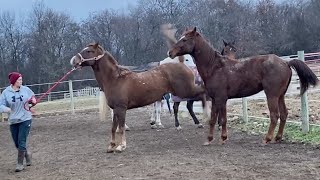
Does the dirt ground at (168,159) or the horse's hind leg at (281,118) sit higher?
the horse's hind leg at (281,118)

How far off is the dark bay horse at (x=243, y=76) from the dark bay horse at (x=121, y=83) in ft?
2.28

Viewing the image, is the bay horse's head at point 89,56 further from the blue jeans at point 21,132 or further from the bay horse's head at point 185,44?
the blue jeans at point 21,132

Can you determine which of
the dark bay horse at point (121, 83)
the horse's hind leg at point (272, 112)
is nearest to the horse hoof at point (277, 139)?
the horse's hind leg at point (272, 112)

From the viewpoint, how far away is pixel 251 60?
7633 mm

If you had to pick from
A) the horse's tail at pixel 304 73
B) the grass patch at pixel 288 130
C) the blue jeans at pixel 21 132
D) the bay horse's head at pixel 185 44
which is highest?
the bay horse's head at pixel 185 44

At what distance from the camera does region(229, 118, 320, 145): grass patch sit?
7457mm

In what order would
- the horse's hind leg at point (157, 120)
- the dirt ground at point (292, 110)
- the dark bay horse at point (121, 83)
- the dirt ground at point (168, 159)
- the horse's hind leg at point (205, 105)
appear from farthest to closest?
1. the horse's hind leg at point (157, 120)
2. the dirt ground at point (292, 110)
3. the horse's hind leg at point (205, 105)
4. the dark bay horse at point (121, 83)
5. the dirt ground at point (168, 159)

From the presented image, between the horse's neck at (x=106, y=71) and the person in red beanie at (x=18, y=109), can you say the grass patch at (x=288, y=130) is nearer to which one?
the horse's neck at (x=106, y=71)

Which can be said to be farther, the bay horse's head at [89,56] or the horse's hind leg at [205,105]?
the horse's hind leg at [205,105]

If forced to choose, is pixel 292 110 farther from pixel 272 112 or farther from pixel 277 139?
pixel 272 112

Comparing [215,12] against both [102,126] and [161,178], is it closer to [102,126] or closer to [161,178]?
[102,126]

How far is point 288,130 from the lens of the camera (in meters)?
8.51

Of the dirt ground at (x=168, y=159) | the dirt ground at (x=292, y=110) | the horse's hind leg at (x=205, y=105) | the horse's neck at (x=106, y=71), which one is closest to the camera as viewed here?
the dirt ground at (x=168, y=159)

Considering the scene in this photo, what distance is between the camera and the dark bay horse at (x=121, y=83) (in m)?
7.76
